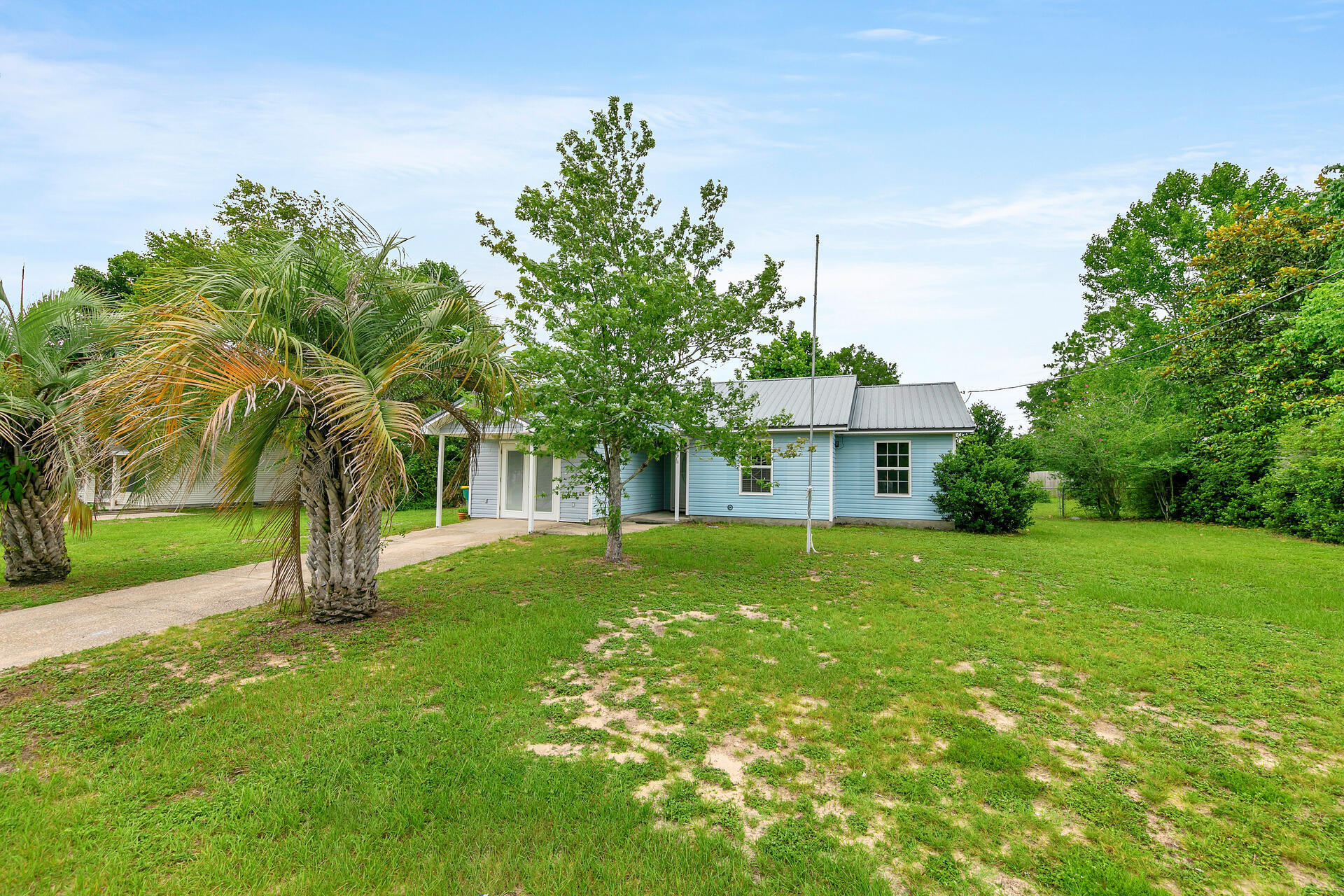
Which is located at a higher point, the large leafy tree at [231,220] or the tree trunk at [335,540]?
the large leafy tree at [231,220]

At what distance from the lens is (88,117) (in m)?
8.68

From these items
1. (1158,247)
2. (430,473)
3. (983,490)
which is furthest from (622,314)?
(1158,247)

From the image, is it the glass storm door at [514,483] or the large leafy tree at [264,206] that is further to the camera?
the large leafy tree at [264,206]

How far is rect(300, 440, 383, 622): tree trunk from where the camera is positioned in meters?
5.12

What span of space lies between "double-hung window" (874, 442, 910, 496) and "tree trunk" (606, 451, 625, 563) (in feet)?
28.7

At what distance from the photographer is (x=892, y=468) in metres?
14.5

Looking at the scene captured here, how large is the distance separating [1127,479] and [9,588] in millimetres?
25242

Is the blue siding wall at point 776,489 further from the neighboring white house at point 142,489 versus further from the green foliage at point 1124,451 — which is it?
the neighboring white house at point 142,489

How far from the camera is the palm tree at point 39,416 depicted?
5.83 meters

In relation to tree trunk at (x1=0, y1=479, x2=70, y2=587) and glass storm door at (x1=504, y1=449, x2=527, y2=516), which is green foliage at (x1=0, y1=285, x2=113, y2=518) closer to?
tree trunk at (x1=0, y1=479, x2=70, y2=587)

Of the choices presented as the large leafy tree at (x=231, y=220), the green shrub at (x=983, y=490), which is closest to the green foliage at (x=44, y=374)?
the large leafy tree at (x=231, y=220)

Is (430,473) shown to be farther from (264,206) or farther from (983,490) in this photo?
(983,490)

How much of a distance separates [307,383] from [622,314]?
13.3 feet

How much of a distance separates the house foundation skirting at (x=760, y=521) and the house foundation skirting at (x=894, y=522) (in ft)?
0.88
